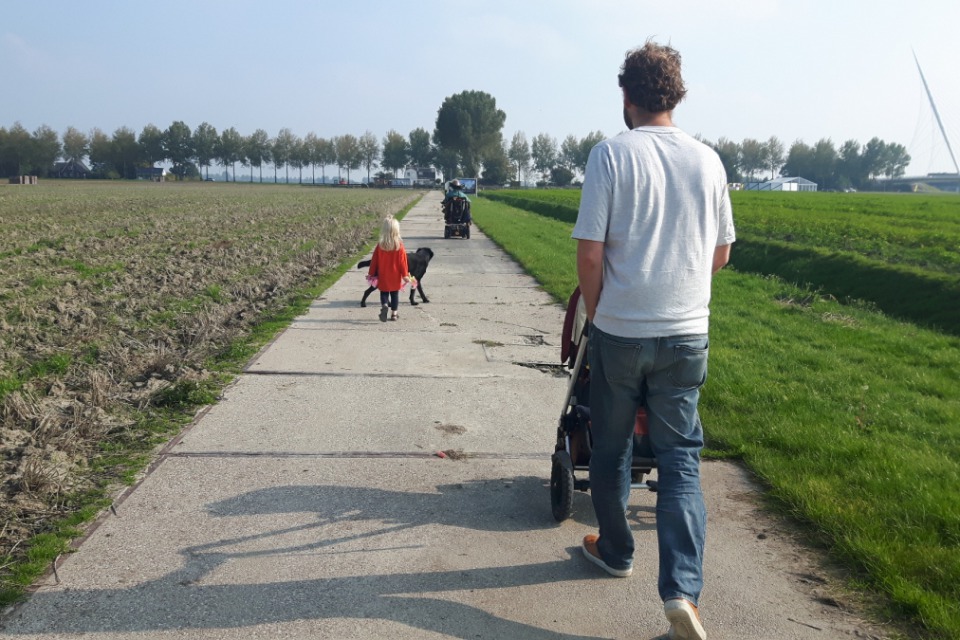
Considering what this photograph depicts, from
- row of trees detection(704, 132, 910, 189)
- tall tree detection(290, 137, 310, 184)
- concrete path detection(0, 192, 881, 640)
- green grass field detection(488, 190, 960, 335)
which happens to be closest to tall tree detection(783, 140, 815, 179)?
row of trees detection(704, 132, 910, 189)

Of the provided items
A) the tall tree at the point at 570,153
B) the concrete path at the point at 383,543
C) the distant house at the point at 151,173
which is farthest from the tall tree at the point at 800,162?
the concrete path at the point at 383,543

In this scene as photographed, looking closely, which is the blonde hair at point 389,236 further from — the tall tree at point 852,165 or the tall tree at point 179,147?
the tall tree at point 852,165

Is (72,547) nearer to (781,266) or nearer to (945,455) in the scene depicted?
(945,455)

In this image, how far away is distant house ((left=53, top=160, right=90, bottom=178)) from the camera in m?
128

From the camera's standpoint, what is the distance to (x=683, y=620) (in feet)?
9.45

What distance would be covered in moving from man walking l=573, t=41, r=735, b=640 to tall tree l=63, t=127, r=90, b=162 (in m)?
151

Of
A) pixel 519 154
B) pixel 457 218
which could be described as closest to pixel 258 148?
pixel 519 154

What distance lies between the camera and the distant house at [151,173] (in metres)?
132

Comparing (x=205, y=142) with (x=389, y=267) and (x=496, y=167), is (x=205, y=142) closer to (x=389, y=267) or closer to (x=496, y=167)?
(x=496, y=167)

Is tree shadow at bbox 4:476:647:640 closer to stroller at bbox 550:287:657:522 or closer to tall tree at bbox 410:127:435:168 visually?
stroller at bbox 550:287:657:522

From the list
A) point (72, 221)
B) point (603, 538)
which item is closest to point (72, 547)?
point (603, 538)

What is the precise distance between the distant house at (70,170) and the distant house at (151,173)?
26.8ft

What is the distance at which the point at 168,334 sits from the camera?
28.0ft

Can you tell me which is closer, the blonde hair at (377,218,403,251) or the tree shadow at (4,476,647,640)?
the tree shadow at (4,476,647,640)
